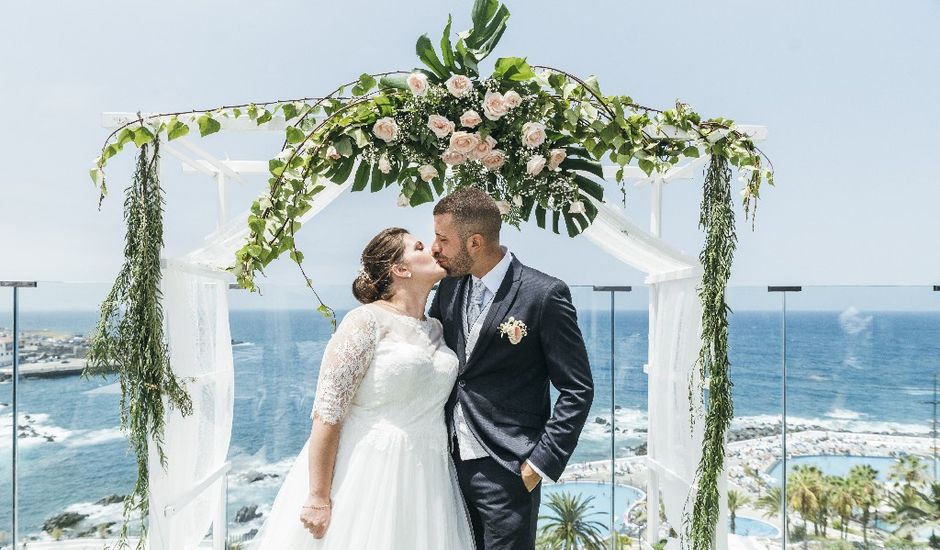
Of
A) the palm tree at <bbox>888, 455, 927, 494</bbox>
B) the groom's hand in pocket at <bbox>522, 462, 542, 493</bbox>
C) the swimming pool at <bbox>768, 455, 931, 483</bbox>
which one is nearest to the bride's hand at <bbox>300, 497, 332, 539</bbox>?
the groom's hand in pocket at <bbox>522, 462, 542, 493</bbox>

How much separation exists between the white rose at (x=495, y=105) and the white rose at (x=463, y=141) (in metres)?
0.11

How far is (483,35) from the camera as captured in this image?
2.70 metres

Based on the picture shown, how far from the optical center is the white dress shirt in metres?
2.47

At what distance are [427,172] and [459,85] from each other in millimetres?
381

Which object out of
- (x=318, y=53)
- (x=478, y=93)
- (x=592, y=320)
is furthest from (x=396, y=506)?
(x=318, y=53)

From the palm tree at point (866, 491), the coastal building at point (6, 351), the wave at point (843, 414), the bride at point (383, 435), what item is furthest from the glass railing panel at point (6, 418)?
the wave at point (843, 414)

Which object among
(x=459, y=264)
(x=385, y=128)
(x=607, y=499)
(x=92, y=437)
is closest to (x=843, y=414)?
(x=607, y=499)

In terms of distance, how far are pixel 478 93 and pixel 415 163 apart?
0.38 meters

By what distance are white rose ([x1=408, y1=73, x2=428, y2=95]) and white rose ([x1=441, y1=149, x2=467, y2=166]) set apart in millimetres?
252

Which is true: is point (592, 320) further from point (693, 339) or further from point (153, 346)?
point (153, 346)

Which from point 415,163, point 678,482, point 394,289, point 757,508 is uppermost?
point 415,163

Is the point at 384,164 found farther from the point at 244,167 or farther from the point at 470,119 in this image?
the point at 244,167

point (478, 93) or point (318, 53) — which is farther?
point (318, 53)

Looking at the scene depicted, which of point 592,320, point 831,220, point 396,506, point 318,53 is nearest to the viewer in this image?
point 396,506
